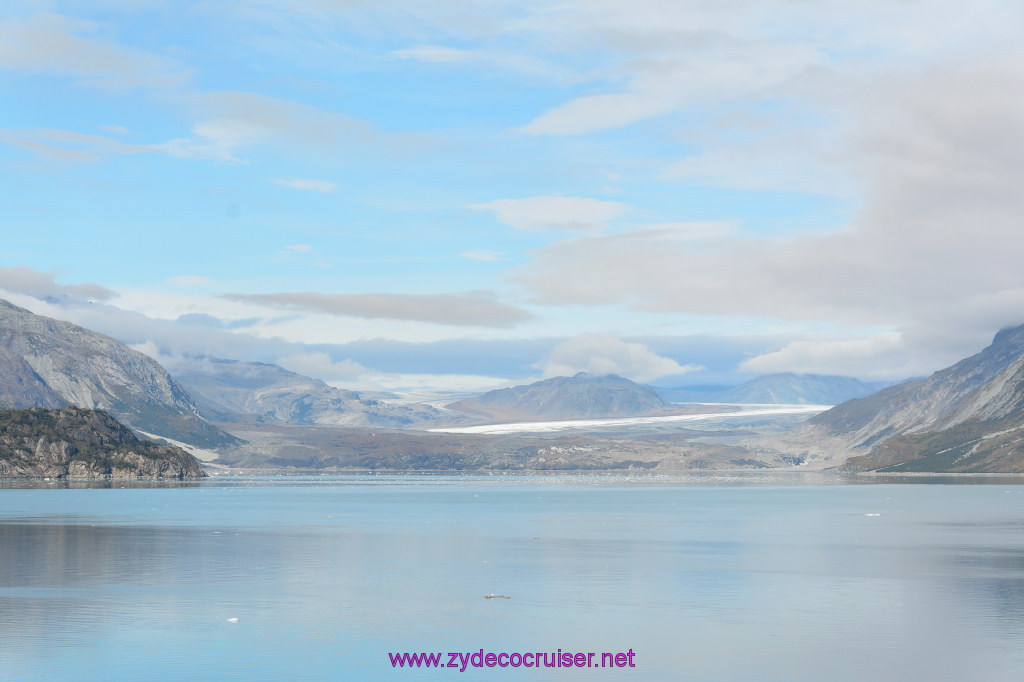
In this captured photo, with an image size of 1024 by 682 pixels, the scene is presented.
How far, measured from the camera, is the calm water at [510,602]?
5081 centimetres

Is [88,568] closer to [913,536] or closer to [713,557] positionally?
[713,557]

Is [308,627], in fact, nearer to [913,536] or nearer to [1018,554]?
[1018,554]

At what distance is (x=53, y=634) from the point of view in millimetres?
57219

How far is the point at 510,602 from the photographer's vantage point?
69.4 m

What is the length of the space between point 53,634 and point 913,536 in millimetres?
97722

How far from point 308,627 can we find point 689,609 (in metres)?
22.9

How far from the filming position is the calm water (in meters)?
50.8

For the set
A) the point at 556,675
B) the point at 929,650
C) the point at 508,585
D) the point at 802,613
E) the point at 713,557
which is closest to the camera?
the point at 556,675

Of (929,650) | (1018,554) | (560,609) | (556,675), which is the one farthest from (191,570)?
(1018,554)

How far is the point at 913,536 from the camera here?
12594 centimetres

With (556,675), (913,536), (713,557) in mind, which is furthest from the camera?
(913,536)

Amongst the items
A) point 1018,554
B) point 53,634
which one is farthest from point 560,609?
point 1018,554

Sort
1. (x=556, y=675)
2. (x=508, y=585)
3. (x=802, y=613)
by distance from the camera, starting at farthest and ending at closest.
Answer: (x=508, y=585)
(x=802, y=613)
(x=556, y=675)

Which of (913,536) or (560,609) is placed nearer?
(560,609)
